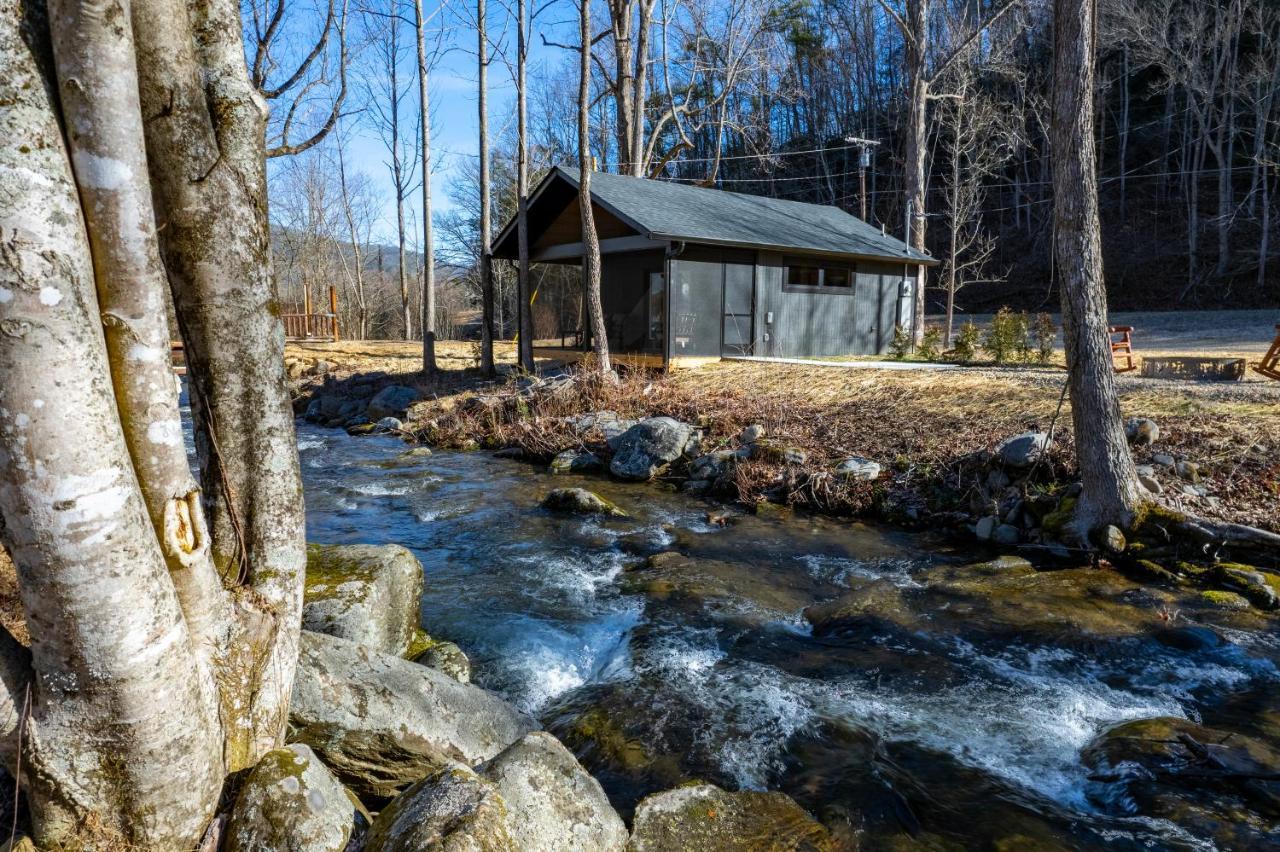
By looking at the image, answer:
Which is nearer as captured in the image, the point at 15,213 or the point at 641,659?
the point at 15,213

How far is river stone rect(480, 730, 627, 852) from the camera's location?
2.67 meters

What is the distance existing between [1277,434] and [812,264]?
1119 centimetres

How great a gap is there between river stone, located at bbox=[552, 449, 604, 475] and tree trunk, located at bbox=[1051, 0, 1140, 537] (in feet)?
21.4

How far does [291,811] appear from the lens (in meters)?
2.47

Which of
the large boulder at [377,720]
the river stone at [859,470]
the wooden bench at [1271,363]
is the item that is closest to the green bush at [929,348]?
the wooden bench at [1271,363]

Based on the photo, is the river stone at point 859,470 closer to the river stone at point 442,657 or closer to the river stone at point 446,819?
the river stone at point 442,657

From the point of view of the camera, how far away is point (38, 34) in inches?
77.7

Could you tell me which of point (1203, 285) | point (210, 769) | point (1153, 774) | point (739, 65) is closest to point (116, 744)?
point (210, 769)

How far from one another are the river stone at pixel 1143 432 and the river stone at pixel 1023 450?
876 millimetres

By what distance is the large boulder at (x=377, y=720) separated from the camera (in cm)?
324

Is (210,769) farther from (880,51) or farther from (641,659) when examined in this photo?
(880,51)

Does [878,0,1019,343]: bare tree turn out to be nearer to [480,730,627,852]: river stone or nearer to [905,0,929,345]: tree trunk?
[905,0,929,345]: tree trunk

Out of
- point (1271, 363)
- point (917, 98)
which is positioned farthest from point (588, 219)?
point (917, 98)

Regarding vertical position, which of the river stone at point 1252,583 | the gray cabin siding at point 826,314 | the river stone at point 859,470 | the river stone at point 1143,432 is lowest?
the river stone at point 1252,583
